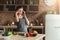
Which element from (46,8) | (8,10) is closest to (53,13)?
(46,8)

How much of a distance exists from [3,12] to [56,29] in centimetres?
227

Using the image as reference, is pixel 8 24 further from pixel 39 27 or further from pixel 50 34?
pixel 50 34

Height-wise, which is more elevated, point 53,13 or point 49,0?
point 49,0

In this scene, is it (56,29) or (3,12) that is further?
(3,12)

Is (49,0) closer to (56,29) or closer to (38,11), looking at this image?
(38,11)

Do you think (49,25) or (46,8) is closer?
(49,25)

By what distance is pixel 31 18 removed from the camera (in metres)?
7.51

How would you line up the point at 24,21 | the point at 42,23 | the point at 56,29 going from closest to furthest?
1. the point at 24,21
2. the point at 56,29
3. the point at 42,23

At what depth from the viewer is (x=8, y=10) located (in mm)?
7484

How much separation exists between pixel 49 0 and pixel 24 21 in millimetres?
2432

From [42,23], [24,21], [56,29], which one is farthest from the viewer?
[42,23]

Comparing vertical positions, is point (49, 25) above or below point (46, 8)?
below

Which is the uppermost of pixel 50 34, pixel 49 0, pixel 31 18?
pixel 49 0

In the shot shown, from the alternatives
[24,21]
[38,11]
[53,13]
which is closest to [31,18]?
[38,11]
